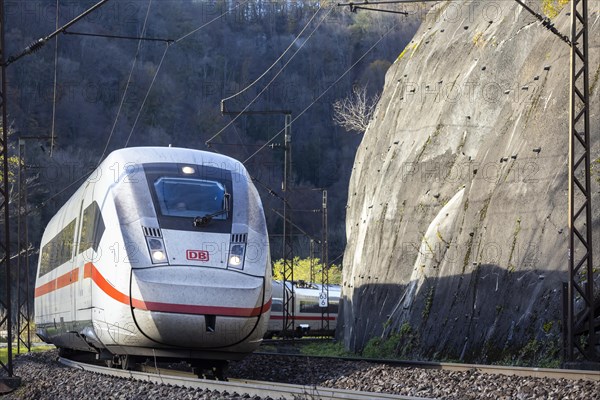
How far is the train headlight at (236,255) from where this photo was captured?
14.4 m

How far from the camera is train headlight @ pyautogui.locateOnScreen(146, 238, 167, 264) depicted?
14.0m

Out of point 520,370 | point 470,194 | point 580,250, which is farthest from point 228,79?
point 520,370

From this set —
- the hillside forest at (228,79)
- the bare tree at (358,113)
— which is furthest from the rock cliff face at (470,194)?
the hillside forest at (228,79)

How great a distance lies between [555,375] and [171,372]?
713 cm

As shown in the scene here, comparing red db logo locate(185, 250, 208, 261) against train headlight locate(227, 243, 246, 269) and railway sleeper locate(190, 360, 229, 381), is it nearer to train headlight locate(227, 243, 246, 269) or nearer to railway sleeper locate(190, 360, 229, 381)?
train headlight locate(227, 243, 246, 269)

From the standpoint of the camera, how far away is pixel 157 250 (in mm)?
14125

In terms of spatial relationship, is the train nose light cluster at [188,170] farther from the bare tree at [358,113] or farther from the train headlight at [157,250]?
the bare tree at [358,113]

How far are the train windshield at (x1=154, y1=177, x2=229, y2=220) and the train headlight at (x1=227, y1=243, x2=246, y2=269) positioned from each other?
56 centimetres

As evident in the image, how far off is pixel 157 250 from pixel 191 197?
1.28 metres

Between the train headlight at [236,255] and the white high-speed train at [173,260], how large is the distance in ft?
0.05

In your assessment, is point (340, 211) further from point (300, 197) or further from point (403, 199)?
point (403, 199)

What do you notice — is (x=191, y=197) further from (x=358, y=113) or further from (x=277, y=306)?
(x=358, y=113)

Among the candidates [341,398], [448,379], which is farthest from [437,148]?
[341,398]

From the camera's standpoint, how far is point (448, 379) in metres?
12.9
